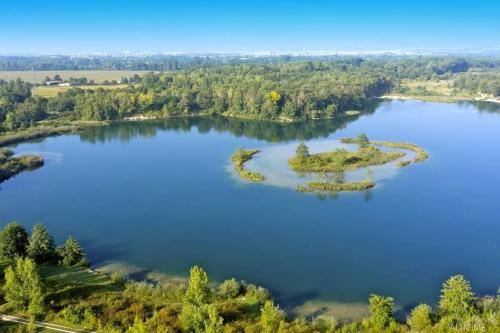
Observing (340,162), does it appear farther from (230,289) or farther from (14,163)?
(14,163)

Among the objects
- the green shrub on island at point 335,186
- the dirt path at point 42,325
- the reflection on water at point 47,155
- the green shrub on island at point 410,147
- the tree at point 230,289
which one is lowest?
the dirt path at point 42,325

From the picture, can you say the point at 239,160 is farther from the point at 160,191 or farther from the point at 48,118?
the point at 48,118

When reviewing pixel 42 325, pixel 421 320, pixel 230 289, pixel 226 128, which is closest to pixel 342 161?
pixel 230 289

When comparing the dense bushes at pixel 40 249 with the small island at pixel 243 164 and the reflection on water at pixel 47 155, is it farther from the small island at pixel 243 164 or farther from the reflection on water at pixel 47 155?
the reflection on water at pixel 47 155

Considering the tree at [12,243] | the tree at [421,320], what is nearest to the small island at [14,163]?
the tree at [12,243]

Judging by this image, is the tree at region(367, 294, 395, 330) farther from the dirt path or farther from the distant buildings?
the distant buildings
